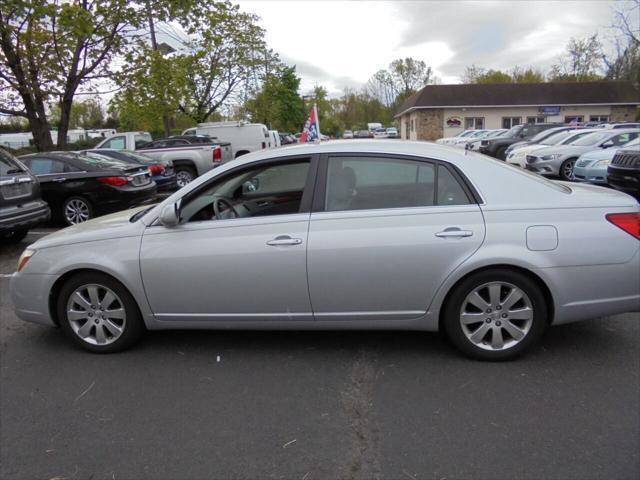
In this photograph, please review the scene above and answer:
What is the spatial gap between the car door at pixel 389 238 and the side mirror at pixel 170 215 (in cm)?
101

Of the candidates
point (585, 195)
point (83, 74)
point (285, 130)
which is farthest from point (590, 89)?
point (585, 195)

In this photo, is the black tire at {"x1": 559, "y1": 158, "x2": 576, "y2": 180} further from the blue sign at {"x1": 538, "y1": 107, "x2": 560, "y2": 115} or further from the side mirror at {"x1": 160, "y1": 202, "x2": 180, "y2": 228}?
the blue sign at {"x1": 538, "y1": 107, "x2": 560, "y2": 115}

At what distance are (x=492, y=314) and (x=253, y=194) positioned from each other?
2.22m

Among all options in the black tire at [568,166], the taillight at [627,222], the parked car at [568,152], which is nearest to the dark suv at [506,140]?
the parked car at [568,152]

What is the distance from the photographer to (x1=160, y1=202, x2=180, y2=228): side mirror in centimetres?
368

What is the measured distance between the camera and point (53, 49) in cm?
1524

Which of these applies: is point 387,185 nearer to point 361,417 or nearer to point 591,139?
point 361,417

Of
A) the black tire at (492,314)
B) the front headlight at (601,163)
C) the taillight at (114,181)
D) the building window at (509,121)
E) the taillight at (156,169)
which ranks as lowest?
the black tire at (492,314)

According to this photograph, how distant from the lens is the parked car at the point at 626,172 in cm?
904

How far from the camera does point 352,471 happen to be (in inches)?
101

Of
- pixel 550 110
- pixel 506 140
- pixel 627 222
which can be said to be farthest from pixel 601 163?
pixel 550 110

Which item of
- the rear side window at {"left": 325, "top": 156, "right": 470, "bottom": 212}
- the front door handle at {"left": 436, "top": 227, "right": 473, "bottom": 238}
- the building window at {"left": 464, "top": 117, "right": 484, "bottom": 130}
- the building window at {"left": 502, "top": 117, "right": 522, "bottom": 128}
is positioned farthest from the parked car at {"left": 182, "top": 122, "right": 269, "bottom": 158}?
the building window at {"left": 502, "top": 117, "right": 522, "bottom": 128}

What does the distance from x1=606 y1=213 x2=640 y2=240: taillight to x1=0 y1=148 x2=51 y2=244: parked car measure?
7.49m

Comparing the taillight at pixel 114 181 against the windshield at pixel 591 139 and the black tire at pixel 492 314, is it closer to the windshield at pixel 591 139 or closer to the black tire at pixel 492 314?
the black tire at pixel 492 314
